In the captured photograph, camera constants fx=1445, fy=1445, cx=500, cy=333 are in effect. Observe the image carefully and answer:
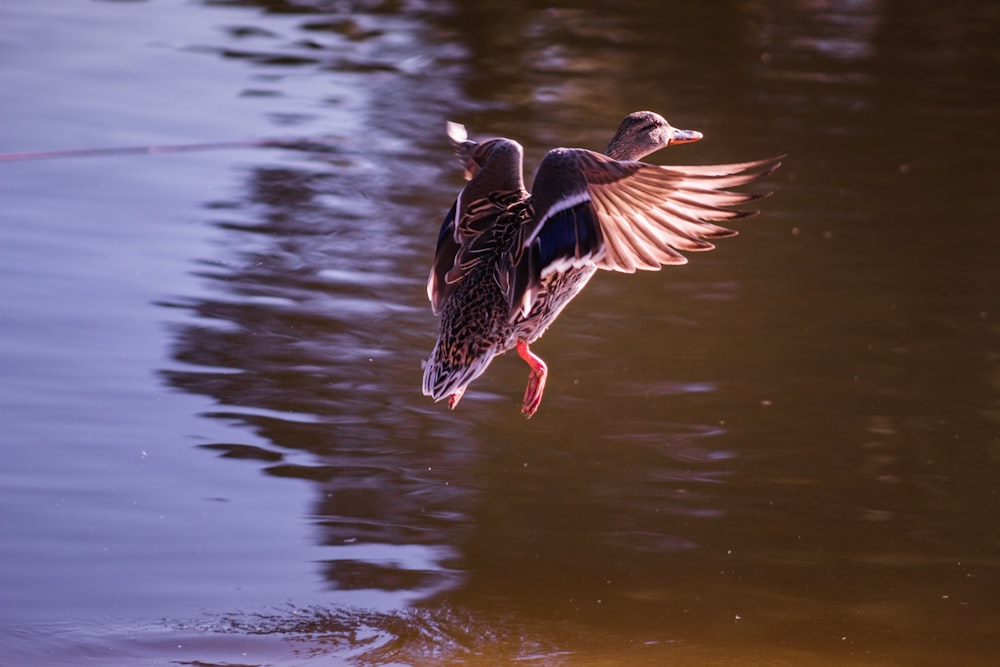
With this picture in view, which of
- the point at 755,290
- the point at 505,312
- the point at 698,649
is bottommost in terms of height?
the point at 698,649

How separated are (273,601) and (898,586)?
2258 mm

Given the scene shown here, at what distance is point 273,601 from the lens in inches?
195

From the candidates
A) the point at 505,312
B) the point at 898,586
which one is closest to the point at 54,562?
the point at 505,312

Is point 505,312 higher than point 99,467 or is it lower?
higher

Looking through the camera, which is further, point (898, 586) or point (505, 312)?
point (898, 586)

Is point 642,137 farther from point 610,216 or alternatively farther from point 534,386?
point 534,386

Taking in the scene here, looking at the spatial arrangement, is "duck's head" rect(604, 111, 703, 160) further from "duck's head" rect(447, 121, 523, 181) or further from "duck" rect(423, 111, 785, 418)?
"duck's head" rect(447, 121, 523, 181)

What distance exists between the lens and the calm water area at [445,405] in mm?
4992

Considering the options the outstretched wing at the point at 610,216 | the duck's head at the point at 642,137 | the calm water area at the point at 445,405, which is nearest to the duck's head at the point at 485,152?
the outstretched wing at the point at 610,216

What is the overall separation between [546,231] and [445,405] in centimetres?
211

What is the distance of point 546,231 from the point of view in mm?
4449

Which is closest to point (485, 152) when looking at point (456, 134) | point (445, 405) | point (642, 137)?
point (456, 134)

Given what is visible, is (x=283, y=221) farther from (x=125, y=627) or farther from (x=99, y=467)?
(x=125, y=627)

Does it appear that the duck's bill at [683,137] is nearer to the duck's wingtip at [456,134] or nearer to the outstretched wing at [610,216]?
the outstretched wing at [610,216]
